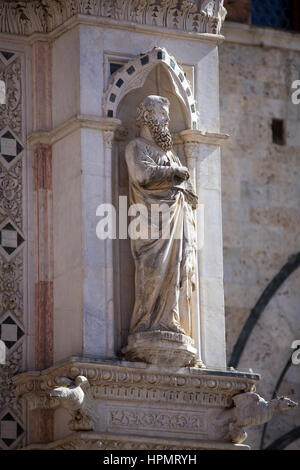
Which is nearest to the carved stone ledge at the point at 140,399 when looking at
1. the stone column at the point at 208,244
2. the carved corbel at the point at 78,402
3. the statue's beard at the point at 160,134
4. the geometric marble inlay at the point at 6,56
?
the carved corbel at the point at 78,402

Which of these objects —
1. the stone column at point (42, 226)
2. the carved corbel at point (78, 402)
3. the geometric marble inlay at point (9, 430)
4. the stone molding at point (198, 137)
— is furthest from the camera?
the stone molding at point (198, 137)

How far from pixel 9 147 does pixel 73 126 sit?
0.60 m

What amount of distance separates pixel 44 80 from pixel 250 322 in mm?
3118

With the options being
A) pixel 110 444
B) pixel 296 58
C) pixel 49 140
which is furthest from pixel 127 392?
pixel 296 58

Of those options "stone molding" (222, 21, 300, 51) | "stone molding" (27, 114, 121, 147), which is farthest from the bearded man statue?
"stone molding" (222, 21, 300, 51)

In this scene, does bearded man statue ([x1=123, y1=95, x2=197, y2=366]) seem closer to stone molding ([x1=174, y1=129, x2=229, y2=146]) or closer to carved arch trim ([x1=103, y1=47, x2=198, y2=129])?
carved arch trim ([x1=103, y1=47, x2=198, y2=129])

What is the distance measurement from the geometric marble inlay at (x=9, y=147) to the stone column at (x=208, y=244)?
4.18ft

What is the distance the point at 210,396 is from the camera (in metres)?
15.7

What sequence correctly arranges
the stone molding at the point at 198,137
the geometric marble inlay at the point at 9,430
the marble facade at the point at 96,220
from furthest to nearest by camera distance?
the stone molding at the point at 198,137
the geometric marble inlay at the point at 9,430
the marble facade at the point at 96,220

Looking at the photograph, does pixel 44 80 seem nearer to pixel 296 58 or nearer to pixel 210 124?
pixel 210 124

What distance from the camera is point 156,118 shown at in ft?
51.8

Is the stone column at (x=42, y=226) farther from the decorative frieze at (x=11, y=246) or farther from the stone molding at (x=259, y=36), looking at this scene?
the stone molding at (x=259, y=36)

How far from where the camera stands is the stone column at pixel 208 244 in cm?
1591

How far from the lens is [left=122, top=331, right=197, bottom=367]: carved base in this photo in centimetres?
1532
